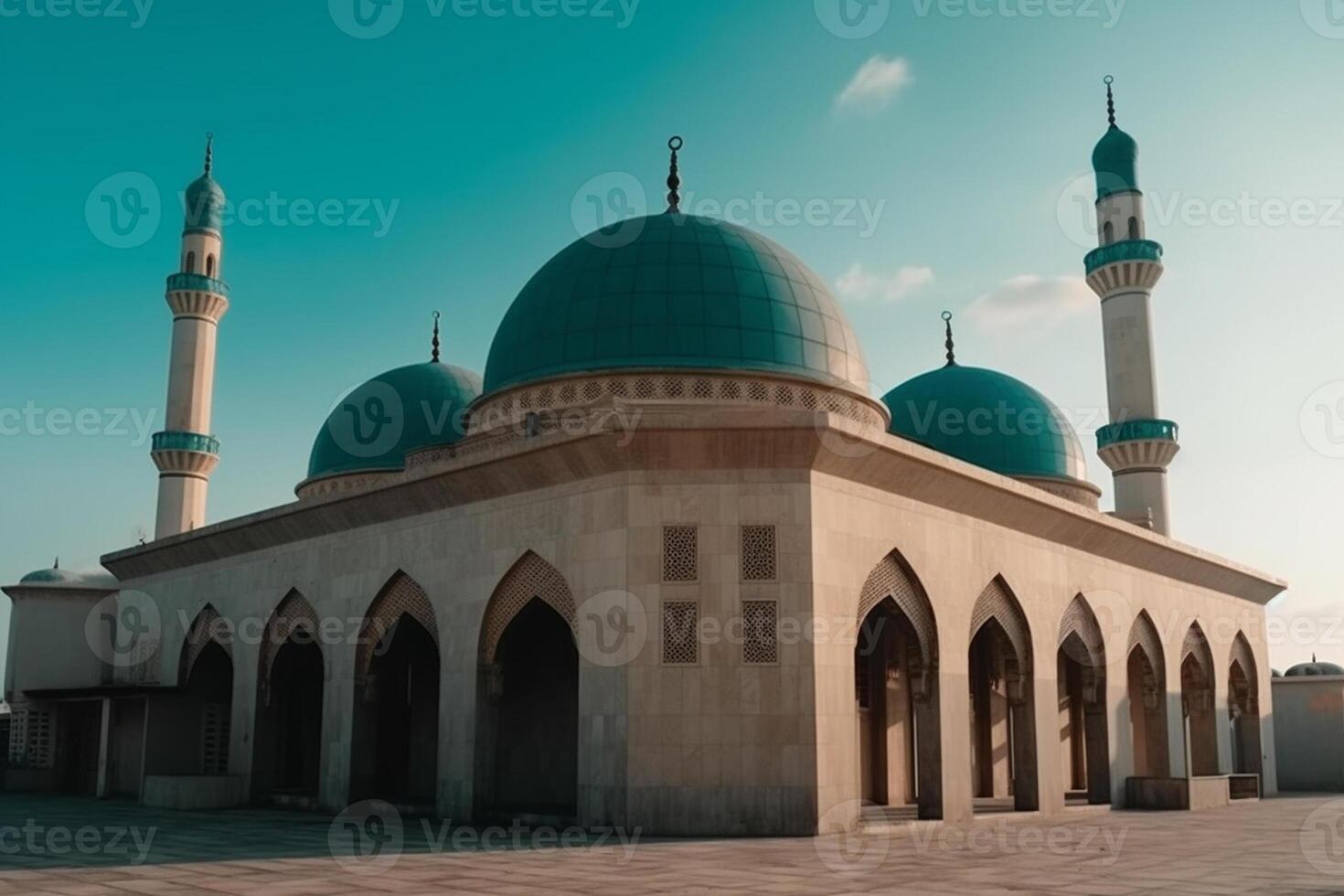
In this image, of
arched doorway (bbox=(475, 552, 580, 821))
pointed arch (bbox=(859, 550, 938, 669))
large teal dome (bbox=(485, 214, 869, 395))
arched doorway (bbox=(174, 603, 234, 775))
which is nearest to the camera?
pointed arch (bbox=(859, 550, 938, 669))

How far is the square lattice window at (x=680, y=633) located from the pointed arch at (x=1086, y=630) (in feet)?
25.5

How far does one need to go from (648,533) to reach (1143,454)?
1512 cm

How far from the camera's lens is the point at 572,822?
14180 mm

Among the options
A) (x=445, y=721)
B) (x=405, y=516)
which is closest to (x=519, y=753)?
(x=445, y=721)

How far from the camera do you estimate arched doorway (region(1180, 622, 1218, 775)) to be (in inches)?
945

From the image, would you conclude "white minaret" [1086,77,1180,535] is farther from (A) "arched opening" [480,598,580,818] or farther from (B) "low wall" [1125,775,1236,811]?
(A) "arched opening" [480,598,580,818]

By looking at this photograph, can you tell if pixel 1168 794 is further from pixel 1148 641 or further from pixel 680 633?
pixel 680 633

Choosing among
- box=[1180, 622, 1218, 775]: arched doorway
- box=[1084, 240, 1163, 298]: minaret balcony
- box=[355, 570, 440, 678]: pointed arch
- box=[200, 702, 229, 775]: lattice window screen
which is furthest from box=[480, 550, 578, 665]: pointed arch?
box=[1084, 240, 1163, 298]: minaret balcony

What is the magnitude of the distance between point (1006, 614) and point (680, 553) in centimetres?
587

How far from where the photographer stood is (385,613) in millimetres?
17547

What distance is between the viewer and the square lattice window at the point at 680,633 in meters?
13.7

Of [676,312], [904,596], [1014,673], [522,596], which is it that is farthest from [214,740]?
[1014,673]

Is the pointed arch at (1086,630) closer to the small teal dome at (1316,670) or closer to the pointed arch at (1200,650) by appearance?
the pointed arch at (1200,650)

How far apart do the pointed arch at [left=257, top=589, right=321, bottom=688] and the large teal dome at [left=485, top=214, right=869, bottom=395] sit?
4.43 meters
